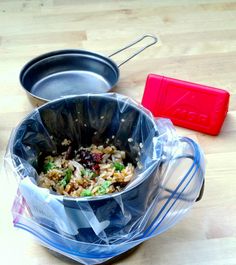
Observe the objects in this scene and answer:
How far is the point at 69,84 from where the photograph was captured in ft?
2.31

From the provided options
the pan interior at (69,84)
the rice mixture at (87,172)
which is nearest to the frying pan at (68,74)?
the pan interior at (69,84)

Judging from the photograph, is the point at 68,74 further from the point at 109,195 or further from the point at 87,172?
the point at 109,195

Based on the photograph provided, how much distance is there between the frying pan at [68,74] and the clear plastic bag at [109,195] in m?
0.17

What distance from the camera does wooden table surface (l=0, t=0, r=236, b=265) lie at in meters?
0.48

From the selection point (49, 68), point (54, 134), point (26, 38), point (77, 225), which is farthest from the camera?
point (26, 38)

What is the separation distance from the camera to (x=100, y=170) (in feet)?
1.76

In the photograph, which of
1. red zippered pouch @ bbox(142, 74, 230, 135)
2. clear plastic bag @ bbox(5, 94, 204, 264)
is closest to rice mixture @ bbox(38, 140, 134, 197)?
clear plastic bag @ bbox(5, 94, 204, 264)

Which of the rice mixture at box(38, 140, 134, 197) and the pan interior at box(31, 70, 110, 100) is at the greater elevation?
the pan interior at box(31, 70, 110, 100)

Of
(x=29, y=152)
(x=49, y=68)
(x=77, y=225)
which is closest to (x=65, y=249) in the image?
(x=77, y=225)

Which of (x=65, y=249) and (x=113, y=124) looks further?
(x=113, y=124)

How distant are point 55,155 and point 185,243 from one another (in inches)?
8.4

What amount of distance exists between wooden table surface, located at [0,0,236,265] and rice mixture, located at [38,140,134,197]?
6cm

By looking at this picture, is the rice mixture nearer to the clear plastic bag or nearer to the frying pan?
the clear plastic bag

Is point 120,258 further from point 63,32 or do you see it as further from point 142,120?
point 63,32
